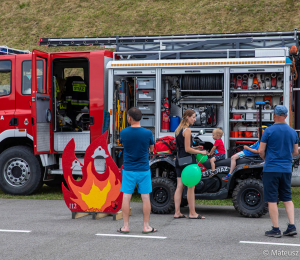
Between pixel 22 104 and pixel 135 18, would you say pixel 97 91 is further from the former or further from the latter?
pixel 135 18

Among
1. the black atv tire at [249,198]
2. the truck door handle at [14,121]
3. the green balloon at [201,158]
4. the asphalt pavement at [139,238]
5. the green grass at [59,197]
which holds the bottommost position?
the green grass at [59,197]

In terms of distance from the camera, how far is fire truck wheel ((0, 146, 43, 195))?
33.3 ft

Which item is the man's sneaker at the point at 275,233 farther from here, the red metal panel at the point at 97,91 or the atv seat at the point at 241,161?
the red metal panel at the point at 97,91

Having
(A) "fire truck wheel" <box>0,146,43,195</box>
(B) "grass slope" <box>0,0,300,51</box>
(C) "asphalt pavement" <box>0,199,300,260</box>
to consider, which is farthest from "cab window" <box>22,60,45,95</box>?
(B) "grass slope" <box>0,0,300,51</box>

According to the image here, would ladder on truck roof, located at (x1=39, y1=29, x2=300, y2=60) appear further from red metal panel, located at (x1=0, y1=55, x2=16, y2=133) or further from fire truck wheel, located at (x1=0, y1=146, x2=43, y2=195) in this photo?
fire truck wheel, located at (x1=0, y1=146, x2=43, y2=195)

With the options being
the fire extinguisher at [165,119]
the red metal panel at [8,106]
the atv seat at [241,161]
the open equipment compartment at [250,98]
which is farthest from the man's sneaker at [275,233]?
the red metal panel at [8,106]

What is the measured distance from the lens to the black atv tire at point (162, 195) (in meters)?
8.04

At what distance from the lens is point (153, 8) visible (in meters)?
32.2

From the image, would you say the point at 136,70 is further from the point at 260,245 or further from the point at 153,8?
the point at 153,8

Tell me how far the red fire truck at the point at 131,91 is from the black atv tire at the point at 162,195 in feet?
4.96

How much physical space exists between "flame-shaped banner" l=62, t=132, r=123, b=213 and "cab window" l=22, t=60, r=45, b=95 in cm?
302

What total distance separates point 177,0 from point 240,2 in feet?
15.1

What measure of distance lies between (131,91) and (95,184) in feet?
10.9

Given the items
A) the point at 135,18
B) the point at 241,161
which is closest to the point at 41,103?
the point at 241,161
